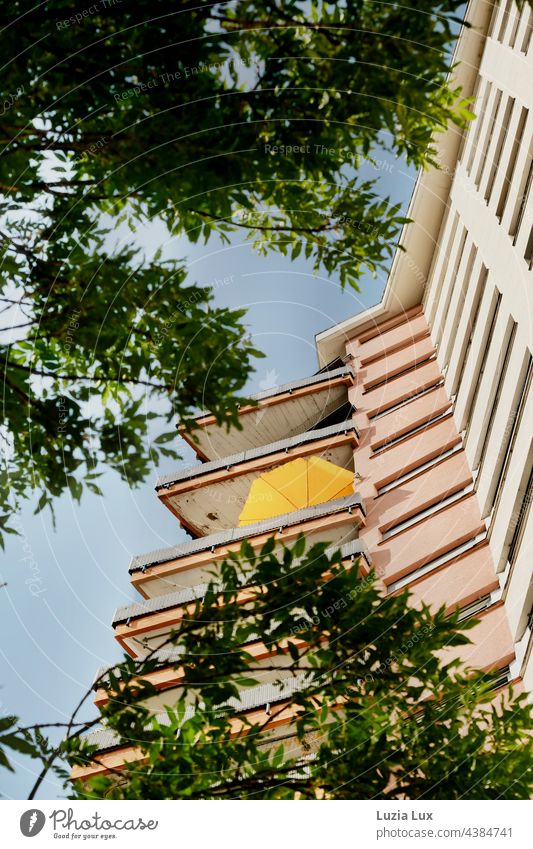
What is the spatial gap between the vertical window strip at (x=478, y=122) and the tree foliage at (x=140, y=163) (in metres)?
2.46

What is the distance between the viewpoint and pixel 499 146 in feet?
29.3

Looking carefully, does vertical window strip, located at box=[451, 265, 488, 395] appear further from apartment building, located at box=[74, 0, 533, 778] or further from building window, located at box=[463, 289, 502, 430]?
building window, located at box=[463, 289, 502, 430]

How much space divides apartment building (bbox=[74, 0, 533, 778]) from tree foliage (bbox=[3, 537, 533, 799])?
0.16 metres

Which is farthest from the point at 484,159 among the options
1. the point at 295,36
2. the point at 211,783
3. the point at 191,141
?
the point at 211,783

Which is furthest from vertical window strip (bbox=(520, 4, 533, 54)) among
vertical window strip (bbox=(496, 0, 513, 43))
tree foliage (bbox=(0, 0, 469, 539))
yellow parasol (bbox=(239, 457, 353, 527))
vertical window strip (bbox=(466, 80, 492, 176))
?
yellow parasol (bbox=(239, 457, 353, 527))

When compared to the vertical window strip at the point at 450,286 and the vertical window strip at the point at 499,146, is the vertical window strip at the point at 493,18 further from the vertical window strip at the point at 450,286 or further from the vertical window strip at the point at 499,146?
the vertical window strip at the point at 450,286

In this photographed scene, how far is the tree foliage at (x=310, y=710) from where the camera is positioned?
4691 millimetres

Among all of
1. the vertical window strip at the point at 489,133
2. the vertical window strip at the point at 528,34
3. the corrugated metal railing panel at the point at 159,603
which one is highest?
the vertical window strip at the point at 528,34

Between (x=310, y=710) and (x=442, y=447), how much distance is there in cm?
828

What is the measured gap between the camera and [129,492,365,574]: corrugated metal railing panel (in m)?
6.78

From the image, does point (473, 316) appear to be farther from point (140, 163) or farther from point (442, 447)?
point (140, 163)

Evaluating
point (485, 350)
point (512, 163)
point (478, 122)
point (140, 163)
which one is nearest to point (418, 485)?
point (485, 350)

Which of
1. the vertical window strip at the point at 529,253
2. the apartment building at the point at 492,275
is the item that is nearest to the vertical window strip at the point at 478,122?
the apartment building at the point at 492,275
